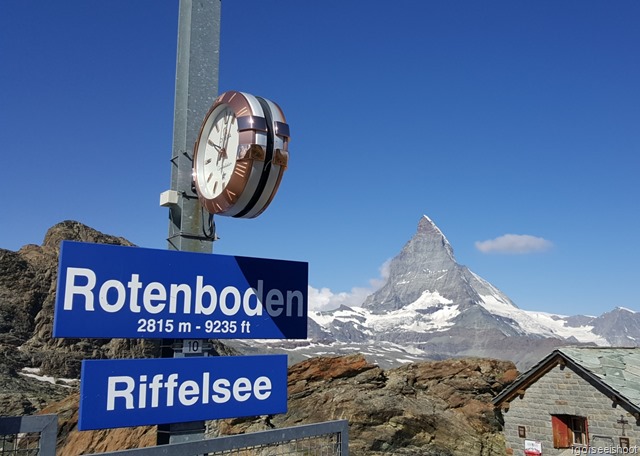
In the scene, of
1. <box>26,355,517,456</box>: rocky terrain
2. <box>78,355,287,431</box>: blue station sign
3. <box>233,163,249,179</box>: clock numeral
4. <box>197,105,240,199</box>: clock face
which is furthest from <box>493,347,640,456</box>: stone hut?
<box>233,163,249,179</box>: clock numeral

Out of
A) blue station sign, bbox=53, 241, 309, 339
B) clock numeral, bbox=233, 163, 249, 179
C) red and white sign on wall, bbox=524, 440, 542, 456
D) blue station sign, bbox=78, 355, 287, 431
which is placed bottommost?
red and white sign on wall, bbox=524, 440, 542, 456

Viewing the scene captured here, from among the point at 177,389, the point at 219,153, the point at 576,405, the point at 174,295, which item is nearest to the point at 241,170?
the point at 219,153

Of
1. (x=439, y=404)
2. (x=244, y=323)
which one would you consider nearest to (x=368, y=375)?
(x=439, y=404)

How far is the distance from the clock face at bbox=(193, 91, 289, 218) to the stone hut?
81.5 feet

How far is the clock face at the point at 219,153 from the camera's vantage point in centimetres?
584

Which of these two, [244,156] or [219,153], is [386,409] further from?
[244,156]

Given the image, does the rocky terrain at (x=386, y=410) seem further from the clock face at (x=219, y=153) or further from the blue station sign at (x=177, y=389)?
the clock face at (x=219, y=153)

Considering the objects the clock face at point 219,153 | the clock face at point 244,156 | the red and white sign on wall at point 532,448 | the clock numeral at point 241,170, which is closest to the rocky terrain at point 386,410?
the red and white sign on wall at point 532,448

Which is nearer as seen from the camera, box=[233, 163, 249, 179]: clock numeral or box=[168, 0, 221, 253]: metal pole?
box=[233, 163, 249, 179]: clock numeral

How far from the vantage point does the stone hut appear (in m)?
25.3

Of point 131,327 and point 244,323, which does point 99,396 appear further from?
point 244,323

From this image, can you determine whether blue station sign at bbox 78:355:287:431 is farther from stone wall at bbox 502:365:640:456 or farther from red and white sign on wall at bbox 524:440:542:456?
red and white sign on wall at bbox 524:440:542:456

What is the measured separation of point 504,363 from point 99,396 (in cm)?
4206

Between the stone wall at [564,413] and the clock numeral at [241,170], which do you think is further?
the stone wall at [564,413]
